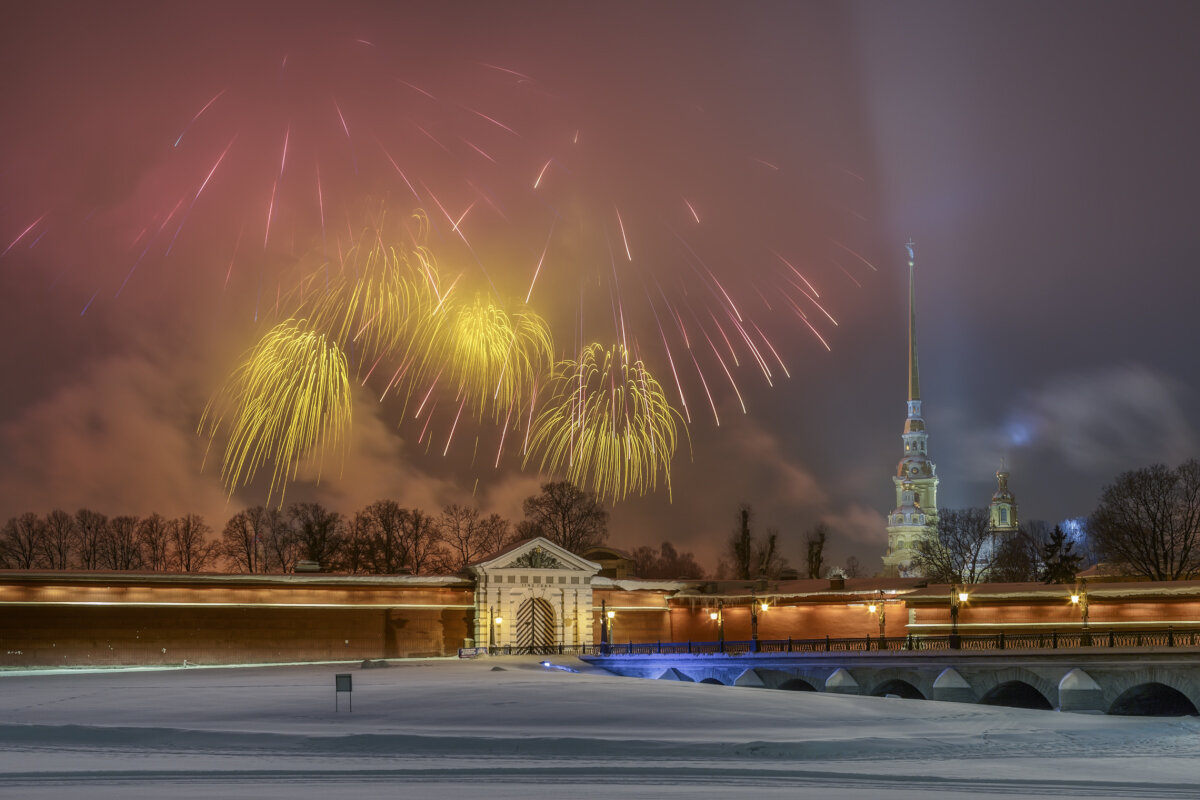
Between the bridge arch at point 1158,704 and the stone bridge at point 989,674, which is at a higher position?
the stone bridge at point 989,674


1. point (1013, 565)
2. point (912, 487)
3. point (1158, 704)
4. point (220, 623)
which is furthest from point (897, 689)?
point (912, 487)

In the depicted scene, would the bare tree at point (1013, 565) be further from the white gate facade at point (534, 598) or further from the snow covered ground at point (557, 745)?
the snow covered ground at point (557, 745)

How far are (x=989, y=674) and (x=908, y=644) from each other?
6079mm

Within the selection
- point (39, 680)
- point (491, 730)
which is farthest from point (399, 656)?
point (491, 730)

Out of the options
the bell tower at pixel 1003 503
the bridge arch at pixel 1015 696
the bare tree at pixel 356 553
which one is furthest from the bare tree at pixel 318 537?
the bell tower at pixel 1003 503

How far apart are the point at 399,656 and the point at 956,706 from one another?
31.8m

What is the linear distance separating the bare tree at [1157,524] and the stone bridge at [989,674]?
3434 centimetres

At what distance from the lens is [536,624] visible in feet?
211

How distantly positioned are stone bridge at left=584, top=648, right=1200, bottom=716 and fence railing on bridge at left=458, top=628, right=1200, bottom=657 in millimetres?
734

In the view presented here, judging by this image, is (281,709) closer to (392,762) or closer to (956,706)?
(392,762)

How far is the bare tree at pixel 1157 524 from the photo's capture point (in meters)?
77.3

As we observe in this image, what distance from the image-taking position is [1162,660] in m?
37.6

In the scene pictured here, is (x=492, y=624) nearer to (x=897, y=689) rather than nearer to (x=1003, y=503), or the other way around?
(x=897, y=689)

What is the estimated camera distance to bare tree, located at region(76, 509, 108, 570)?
8631cm
